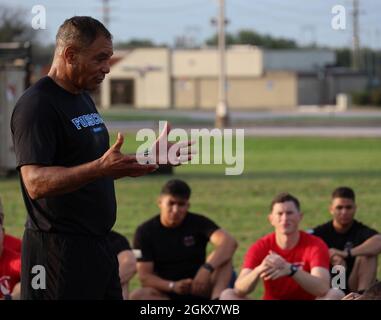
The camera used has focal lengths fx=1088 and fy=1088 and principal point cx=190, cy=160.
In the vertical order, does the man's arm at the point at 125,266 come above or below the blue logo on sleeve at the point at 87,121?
below

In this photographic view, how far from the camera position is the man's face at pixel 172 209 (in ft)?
28.6

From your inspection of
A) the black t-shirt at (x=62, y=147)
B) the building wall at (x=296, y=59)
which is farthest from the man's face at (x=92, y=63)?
the building wall at (x=296, y=59)

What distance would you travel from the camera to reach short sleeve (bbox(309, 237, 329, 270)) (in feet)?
26.1

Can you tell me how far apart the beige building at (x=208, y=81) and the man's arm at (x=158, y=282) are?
71.1 m

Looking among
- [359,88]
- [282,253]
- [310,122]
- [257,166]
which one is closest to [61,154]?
[282,253]

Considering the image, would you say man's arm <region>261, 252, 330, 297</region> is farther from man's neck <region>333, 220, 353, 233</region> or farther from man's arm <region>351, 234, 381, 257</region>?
man's neck <region>333, 220, 353, 233</region>

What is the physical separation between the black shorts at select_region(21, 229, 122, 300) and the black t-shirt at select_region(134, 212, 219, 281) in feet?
12.5

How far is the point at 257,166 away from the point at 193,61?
58.8 meters

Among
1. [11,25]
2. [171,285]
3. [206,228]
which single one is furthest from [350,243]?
[11,25]

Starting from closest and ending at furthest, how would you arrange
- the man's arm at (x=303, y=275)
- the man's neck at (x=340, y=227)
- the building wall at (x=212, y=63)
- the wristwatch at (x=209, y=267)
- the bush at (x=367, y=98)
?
the man's arm at (x=303, y=275)
the wristwatch at (x=209, y=267)
the man's neck at (x=340, y=227)
the bush at (x=367, y=98)
the building wall at (x=212, y=63)

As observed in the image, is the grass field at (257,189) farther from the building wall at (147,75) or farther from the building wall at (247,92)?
the building wall at (147,75)

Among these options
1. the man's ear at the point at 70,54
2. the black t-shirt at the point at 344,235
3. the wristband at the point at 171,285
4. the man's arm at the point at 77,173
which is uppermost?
the man's ear at the point at 70,54

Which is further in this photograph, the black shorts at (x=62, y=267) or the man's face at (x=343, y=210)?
the man's face at (x=343, y=210)

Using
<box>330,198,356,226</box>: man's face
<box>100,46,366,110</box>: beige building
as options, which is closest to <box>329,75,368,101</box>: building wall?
<box>100,46,366,110</box>: beige building
